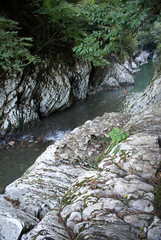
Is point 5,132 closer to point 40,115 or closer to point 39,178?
point 40,115

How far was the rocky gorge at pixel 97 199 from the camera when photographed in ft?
5.63

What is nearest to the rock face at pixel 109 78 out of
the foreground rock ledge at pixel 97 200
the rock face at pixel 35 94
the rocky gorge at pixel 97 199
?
the rock face at pixel 35 94

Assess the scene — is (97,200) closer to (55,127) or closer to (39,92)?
(55,127)

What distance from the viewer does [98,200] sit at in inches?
84.7

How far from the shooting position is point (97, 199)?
2.18 metres

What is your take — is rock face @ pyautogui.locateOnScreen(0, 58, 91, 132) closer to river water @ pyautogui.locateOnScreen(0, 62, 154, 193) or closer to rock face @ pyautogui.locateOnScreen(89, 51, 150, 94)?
river water @ pyautogui.locateOnScreen(0, 62, 154, 193)

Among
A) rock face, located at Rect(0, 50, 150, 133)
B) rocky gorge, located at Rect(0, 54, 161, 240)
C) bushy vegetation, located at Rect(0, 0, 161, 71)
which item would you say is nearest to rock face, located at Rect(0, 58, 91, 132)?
rock face, located at Rect(0, 50, 150, 133)

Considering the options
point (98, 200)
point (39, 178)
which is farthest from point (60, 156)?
point (98, 200)

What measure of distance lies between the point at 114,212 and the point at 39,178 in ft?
8.93

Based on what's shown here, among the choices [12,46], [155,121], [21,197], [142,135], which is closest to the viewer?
[21,197]

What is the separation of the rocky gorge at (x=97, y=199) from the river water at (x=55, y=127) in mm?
3203

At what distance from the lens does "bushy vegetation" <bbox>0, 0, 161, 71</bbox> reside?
3350mm

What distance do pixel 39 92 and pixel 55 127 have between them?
2926mm

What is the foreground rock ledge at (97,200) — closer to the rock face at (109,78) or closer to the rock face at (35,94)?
the rock face at (35,94)
